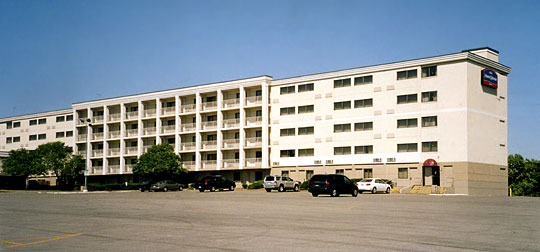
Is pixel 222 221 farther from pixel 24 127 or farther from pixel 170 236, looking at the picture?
pixel 24 127

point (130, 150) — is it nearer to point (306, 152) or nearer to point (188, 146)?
point (188, 146)

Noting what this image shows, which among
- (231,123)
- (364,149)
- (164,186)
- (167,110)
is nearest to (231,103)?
(231,123)

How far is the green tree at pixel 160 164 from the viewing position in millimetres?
69188

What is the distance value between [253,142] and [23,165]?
34963mm

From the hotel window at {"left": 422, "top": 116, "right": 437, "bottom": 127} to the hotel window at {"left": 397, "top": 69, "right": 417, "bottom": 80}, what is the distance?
15.9 feet

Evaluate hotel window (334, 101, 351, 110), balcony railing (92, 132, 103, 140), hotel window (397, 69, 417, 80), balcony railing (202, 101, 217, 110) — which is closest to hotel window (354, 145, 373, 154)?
hotel window (334, 101, 351, 110)

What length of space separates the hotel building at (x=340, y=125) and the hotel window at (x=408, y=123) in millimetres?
109

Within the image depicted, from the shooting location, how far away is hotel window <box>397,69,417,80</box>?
57.2 meters

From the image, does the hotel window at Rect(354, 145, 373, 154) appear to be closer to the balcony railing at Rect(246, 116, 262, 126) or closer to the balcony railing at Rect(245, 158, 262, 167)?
the balcony railing at Rect(245, 158, 262, 167)

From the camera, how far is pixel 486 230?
55.9 feet

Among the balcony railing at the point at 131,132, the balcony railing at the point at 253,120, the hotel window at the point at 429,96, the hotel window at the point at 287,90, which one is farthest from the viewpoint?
the balcony railing at the point at 131,132

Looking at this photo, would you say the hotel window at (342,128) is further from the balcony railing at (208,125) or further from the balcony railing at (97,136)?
the balcony railing at (97,136)

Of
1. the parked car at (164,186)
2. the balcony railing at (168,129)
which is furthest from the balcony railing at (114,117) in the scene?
the parked car at (164,186)

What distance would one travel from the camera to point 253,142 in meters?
68.8
